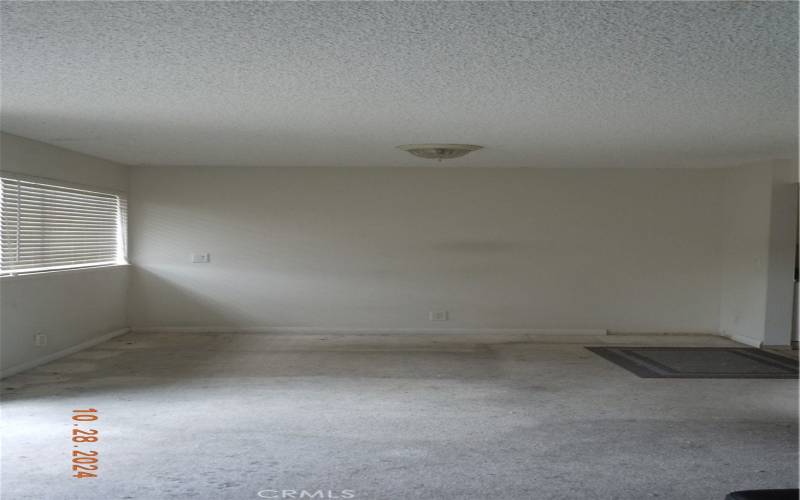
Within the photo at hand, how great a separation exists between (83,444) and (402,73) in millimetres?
2928

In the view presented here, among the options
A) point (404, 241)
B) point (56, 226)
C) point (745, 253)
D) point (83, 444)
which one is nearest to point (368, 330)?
point (404, 241)

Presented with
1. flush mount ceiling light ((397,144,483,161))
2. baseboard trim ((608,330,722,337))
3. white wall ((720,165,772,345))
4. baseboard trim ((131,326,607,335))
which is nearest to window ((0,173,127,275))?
baseboard trim ((131,326,607,335))

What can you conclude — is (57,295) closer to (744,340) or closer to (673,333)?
(673,333)

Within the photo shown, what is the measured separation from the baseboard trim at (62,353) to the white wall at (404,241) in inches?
23.7

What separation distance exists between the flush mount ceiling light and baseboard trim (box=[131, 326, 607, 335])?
2.78 m

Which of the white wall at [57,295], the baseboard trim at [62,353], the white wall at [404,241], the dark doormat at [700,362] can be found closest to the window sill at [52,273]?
the white wall at [57,295]

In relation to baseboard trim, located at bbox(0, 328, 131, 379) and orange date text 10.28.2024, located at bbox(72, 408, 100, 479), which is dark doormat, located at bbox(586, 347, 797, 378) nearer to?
orange date text 10.28.2024, located at bbox(72, 408, 100, 479)

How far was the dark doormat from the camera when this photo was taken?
6.55 metres

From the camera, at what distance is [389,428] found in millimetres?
4723

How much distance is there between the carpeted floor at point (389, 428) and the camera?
3.72 m

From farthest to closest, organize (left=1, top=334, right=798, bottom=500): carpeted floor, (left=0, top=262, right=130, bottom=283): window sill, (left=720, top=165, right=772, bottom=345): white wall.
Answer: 1. (left=720, top=165, right=772, bottom=345): white wall
2. (left=0, top=262, right=130, bottom=283): window sill
3. (left=1, top=334, right=798, bottom=500): carpeted floor

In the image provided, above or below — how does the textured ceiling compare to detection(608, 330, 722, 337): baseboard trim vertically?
above

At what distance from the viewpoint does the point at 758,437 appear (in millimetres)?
4605

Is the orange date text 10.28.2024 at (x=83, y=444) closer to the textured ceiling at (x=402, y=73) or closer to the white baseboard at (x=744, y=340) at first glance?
the textured ceiling at (x=402, y=73)
